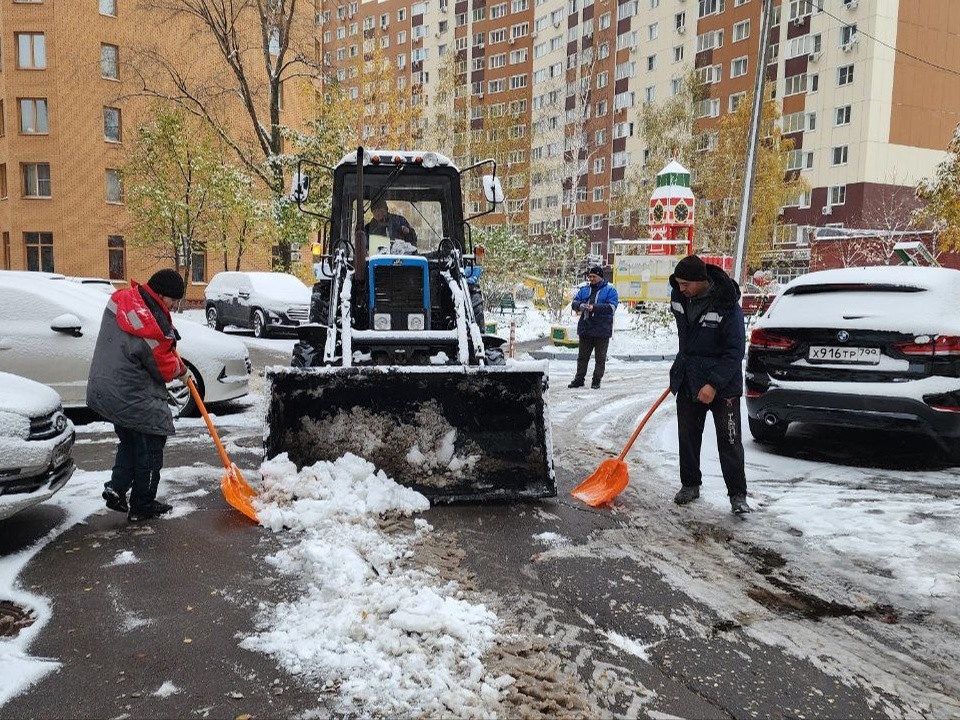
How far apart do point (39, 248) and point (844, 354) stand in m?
37.6

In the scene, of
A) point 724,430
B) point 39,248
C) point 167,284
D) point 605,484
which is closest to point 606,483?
point 605,484

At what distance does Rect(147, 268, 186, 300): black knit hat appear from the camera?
490 centimetres

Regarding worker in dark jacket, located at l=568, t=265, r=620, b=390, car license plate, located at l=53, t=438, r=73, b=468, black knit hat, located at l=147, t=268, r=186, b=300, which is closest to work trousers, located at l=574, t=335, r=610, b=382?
worker in dark jacket, located at l=568, t=265, r=620, b=390

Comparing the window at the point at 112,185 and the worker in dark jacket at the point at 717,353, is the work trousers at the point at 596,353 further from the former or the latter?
the window at the point at 112,185

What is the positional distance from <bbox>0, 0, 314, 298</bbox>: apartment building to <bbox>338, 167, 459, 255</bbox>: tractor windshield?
2910 centimetres

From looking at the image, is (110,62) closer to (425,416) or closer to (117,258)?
(117,258)

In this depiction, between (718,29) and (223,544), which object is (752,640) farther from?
(718,29)

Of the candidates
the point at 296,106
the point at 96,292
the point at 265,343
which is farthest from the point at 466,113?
the point at 96,292

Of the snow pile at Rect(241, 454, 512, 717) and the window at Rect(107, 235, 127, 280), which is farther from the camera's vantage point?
the window at Rect(107, 235, 127, 280)

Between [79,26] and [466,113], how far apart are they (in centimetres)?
1853

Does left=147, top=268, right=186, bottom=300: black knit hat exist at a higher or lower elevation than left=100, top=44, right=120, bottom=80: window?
lower

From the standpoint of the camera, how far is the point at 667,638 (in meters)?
3.35

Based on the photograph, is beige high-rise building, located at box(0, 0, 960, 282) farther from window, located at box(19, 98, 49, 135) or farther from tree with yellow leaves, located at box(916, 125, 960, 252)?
tree with yellow leaves, located at box(916, 125, 960, 252)

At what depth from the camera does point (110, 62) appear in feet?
112
